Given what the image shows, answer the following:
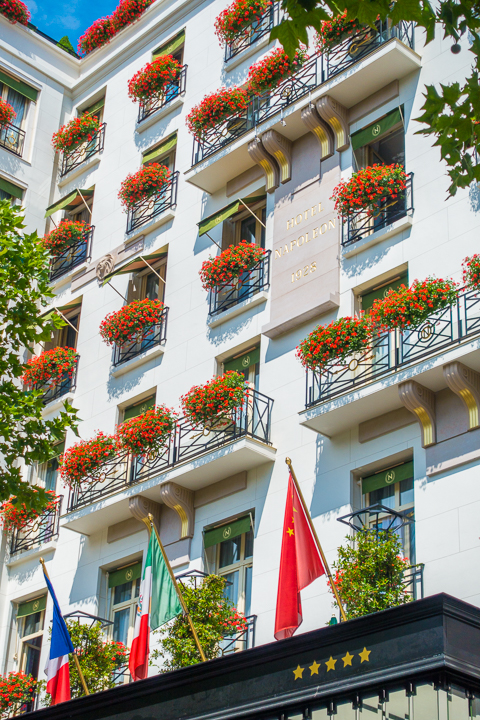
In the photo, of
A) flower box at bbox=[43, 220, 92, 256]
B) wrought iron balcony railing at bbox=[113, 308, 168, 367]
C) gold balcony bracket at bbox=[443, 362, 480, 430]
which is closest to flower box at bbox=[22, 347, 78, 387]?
wrought iron balcony railing at bbox=[113, 308, 168, 367]

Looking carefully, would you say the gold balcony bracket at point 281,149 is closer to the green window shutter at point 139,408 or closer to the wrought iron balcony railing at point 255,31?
the wrought iron balcony railing at point 255,31

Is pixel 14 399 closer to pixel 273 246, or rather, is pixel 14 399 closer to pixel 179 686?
pixel 179 686

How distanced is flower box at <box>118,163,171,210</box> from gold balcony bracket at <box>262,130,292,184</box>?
409 centimetres

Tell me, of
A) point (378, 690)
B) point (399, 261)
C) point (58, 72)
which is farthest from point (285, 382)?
point (58, 72)

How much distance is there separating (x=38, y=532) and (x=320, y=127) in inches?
442

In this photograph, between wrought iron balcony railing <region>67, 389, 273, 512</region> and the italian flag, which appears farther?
Result: wrought iron balcony railing <region>67, 389, 273, 512</region>

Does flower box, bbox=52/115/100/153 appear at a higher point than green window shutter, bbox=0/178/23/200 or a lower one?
higher

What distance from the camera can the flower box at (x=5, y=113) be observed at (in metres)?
29.6

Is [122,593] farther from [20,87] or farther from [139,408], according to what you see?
[20,87]

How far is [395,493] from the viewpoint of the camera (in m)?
17.6

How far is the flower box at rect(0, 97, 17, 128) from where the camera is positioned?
29.6 meters

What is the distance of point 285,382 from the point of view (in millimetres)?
20125

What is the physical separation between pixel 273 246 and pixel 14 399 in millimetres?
7555

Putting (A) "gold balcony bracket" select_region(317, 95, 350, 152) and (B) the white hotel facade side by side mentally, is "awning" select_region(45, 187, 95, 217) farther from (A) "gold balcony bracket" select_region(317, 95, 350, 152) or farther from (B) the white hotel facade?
(A) "gold balcony bracket" select_region(317, 95, 350, 152)
